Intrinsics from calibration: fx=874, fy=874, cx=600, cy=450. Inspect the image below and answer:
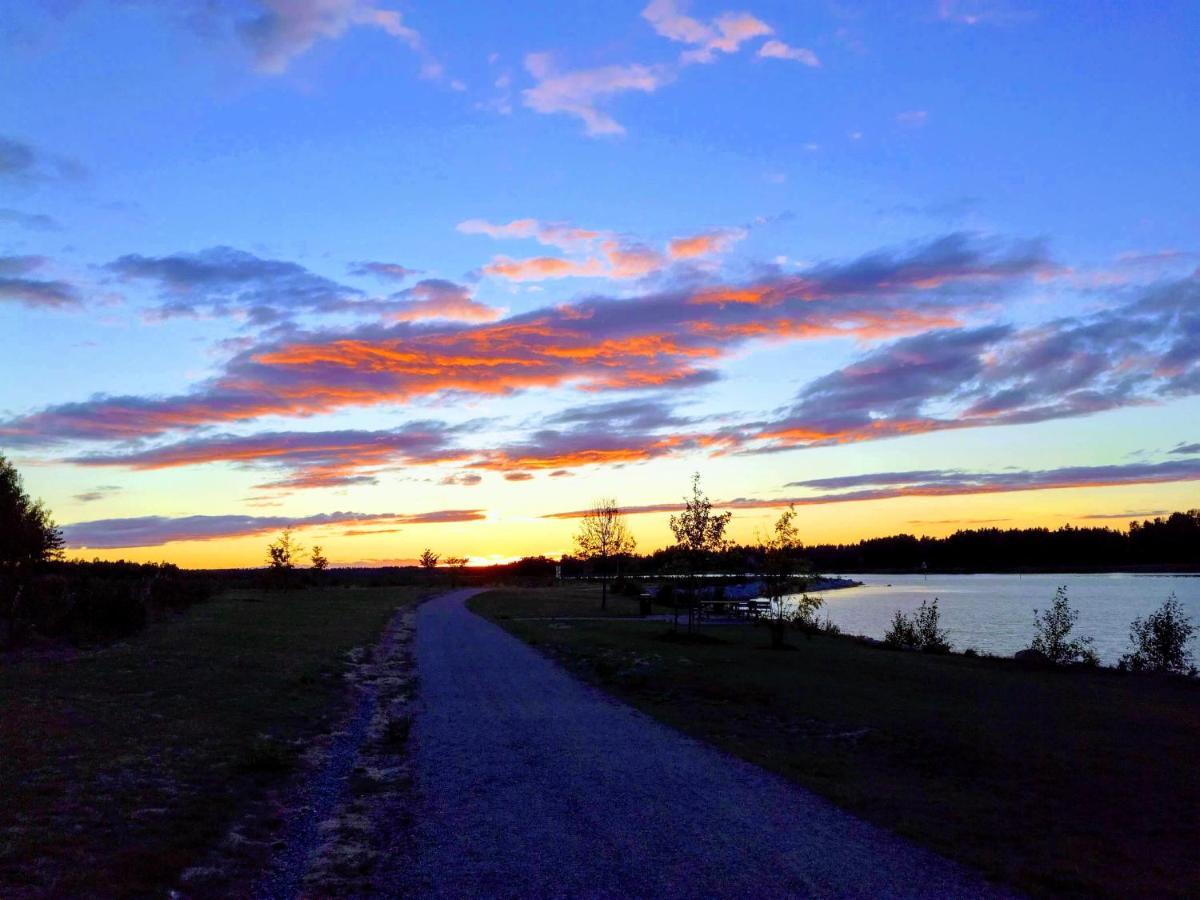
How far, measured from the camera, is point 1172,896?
24.5 ft

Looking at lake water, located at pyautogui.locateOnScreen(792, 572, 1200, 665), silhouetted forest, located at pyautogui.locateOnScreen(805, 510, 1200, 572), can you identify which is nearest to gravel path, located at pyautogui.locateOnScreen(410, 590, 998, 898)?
lake water, located at pyautogui.locateOnScreen(792, 572, 1200, 665)

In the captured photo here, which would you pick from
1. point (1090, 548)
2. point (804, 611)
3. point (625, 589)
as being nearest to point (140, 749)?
point (804, 611)

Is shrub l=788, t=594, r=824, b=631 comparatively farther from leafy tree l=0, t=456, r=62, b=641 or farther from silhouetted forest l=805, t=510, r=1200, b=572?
silhouetted forest l=805, t=510, r=1200, b=572

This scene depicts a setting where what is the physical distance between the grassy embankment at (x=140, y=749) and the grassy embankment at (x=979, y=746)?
6882 millimetres

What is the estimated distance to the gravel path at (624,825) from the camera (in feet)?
24.1

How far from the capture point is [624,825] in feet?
29.4

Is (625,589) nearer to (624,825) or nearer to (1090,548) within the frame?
(624,825)

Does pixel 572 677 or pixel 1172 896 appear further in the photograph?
pixel 572 677

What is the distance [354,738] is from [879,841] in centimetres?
897

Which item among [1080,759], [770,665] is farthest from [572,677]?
[1080,759]

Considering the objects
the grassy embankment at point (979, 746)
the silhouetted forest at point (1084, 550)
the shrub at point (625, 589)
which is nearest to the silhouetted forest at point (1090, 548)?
the silhouetted forest at point (1084, 550)

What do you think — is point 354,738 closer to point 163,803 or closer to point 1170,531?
point 163,803

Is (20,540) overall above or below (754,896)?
above

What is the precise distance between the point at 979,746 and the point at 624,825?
752cm
